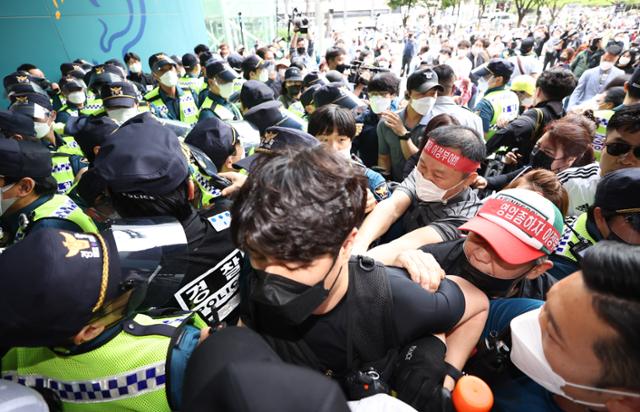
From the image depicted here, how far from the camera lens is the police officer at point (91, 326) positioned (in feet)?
3.34

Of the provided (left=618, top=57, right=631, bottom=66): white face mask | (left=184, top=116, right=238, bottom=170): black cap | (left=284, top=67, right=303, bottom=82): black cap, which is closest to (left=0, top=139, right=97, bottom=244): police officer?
(left=184, top=116, right=238, bottom=170): black cap

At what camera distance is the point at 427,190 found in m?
2.15

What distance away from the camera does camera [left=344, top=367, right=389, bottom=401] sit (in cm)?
107

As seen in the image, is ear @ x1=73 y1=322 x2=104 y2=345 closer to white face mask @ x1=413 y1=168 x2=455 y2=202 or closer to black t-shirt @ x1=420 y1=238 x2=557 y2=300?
black t-shirt @ x1=420 y1=238 x2=557 y2=300

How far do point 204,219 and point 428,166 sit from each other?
1409 mm

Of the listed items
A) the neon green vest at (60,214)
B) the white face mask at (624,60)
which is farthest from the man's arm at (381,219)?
the white face mask at (624,60)

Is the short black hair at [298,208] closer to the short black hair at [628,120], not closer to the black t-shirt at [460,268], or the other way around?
the black t-shirt at [460,268]

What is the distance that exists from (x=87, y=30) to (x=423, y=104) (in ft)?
31.3

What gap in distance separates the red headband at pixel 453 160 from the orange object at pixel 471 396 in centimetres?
129

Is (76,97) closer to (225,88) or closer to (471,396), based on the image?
(225,88)

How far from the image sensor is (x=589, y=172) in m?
2.54

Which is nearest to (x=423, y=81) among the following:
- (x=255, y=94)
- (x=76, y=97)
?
(x=255, y=94)

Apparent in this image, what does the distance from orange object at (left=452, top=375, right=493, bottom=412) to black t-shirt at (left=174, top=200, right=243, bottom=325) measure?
1.27 m

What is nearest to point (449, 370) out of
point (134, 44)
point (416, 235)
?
point (416, 235)
